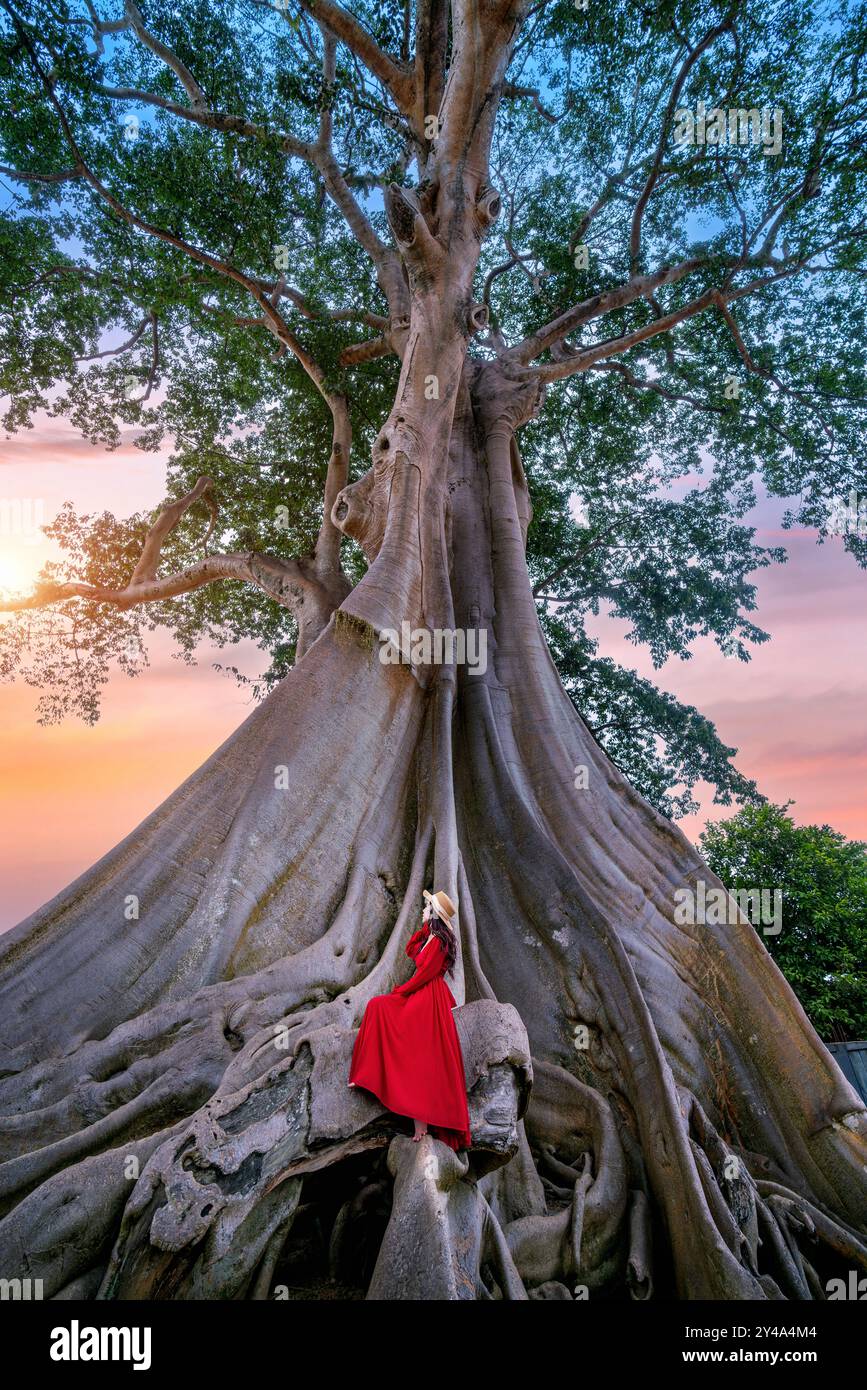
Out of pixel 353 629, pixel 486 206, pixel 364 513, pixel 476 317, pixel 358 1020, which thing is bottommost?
pixel 358 1020

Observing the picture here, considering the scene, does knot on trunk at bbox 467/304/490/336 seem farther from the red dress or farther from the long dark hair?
the red dress

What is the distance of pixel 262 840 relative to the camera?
3.66 meters

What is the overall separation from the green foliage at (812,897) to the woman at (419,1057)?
571 centimetres

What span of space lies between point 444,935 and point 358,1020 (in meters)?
0.54

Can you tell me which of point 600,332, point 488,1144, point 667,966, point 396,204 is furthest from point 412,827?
point 600,332

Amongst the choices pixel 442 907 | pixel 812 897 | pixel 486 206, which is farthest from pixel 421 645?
pixel 812 897

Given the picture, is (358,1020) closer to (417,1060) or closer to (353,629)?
(417,1060)

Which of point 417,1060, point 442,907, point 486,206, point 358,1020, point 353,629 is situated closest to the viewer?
point 417,1060

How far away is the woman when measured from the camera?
8.25 feet

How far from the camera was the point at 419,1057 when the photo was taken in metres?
2.62

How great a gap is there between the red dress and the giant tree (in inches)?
4.4

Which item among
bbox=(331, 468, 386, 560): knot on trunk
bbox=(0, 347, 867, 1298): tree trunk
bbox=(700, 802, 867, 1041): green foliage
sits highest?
bbox=(331, 468, 386, 560): knot on trunk

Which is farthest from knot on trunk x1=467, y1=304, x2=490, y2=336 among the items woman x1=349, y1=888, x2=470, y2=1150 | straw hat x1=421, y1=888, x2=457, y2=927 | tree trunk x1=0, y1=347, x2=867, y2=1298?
woman x1=349, y1=888, x2=470, y2=1150

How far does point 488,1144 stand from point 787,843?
8311 millimetres
